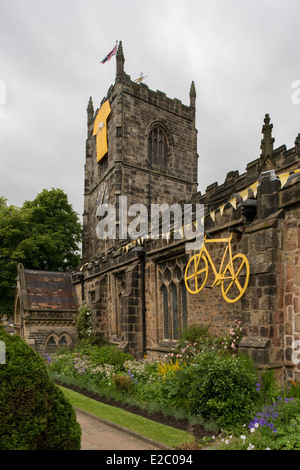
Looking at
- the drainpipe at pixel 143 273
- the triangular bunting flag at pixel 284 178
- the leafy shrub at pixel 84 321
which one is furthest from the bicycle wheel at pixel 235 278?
the leafy shrub at pixel 84 321

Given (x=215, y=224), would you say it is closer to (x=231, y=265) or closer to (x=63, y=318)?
(x=231, y=265)

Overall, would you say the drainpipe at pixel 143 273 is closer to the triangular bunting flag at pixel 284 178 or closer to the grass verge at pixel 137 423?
the grass verge at pixel 137 423

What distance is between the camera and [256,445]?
16.4 ft

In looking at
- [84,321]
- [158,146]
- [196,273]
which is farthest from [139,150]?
[196,273]

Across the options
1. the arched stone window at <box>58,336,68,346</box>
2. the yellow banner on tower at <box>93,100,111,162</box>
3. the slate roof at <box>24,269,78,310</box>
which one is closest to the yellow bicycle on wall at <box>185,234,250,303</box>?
the arched stone window at <box>58,336,68,346</box>

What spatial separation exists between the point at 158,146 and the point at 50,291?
14153 mm

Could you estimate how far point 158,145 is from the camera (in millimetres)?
28797

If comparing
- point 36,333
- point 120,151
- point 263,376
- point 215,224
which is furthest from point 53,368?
point 120,151

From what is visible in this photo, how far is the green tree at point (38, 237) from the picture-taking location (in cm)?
2597

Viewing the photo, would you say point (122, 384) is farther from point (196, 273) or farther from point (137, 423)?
point (196, 273)

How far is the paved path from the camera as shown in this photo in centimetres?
571

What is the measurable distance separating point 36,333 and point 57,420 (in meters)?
14.9

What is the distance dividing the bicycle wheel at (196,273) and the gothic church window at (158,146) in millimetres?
18306

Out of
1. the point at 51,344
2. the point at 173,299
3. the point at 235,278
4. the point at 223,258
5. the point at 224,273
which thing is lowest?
the point at 51,344
